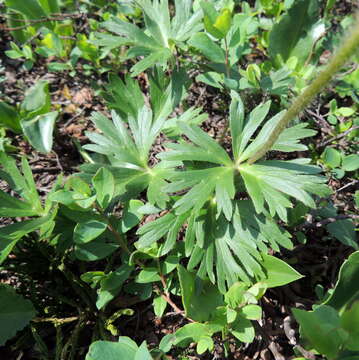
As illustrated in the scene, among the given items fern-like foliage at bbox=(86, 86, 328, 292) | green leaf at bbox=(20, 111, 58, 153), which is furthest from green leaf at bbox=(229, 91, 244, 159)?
green leaf at bbox=(20, 111, 58, 153)

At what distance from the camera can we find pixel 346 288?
1675 mm

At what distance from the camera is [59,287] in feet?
6.73

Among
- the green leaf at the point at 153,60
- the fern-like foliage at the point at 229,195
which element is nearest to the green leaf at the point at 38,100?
the green leaf at the point at 153,60

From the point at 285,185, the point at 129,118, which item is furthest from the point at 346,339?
the point at 129,118

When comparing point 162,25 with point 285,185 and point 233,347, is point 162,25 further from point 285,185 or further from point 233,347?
point 233,347

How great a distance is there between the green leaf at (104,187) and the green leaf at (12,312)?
61 cm

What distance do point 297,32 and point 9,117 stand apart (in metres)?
1.95

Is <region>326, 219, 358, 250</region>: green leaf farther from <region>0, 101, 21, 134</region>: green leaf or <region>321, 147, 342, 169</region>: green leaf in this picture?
<region>0, 101, 21, 134</region>: green leaf

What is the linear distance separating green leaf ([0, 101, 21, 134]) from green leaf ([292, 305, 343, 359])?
2.02m

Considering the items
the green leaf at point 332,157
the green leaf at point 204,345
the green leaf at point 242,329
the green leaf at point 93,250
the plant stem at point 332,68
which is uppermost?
the plant stem at point 332,68

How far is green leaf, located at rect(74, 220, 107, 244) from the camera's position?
5.51ft

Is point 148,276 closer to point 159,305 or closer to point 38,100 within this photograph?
point 159,305

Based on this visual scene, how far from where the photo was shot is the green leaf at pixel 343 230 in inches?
75.5

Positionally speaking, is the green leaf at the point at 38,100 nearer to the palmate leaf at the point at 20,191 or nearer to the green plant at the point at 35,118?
the green plant at the point at 35,118
